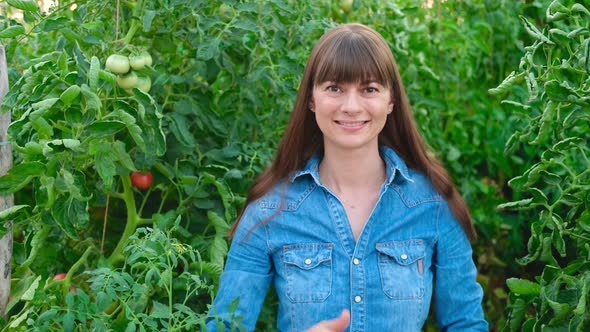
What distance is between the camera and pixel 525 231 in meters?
2.94

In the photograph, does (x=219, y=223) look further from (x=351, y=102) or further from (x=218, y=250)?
(x=351, y=102)

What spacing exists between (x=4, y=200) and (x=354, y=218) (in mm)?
748

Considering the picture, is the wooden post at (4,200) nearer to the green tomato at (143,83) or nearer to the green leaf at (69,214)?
the green leaf at (69,214)

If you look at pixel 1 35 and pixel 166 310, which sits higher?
pixel 1 35

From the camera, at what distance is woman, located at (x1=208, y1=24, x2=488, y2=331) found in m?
1.76

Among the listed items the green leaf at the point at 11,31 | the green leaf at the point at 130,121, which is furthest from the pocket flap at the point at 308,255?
the green leaf at the point at 11,31

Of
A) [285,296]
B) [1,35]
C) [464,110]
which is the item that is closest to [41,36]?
[1,35]

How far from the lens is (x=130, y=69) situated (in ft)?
6.61

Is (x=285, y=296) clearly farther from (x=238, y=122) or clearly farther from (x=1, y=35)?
(x=1, y=35)

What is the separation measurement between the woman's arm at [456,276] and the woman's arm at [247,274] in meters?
0.35

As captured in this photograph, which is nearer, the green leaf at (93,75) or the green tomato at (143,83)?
the green leaf at (93,75)

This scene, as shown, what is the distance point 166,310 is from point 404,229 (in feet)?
1.59

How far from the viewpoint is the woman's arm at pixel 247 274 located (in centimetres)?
186

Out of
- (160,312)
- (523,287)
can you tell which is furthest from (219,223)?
(523,287)
